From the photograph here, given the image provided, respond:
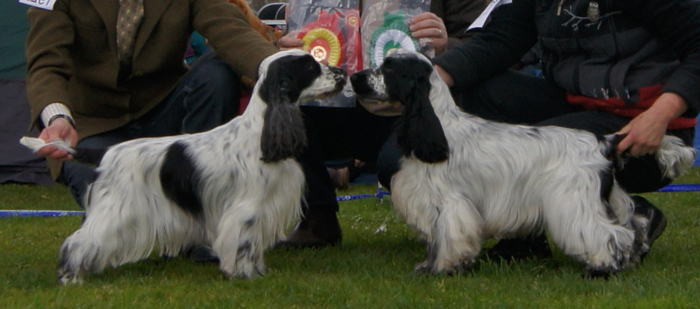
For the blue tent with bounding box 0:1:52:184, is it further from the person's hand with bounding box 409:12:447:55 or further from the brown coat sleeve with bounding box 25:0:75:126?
the person's hand with bounding box 409:12:447:55

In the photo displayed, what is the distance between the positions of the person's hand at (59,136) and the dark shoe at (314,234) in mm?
1042

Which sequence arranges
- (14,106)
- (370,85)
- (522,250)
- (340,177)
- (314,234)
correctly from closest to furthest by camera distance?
(370,85)
(522,250)
(314,234)
(340,177)
(14,106)

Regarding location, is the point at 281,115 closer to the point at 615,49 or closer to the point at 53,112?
the point at 53,112

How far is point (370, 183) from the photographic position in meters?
7.29

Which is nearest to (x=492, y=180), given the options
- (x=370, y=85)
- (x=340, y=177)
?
(x=370, y=85)

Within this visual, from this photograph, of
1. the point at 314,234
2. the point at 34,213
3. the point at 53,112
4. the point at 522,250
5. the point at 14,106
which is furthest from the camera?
the point at 14,106

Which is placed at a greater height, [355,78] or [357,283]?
[355,78]

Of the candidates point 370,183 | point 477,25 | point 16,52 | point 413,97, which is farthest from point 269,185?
point 16,52

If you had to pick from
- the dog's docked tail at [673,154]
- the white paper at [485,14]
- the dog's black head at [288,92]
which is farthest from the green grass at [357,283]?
the white paper at [485,14]

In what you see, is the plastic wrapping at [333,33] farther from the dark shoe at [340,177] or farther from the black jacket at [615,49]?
the dark shoe at [340,177]

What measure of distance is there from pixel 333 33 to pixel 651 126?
1.32 meters

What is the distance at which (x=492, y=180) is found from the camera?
10.9 feet

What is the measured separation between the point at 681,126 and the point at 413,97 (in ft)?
3.68

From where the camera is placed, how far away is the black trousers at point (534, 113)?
3607 millimetres
